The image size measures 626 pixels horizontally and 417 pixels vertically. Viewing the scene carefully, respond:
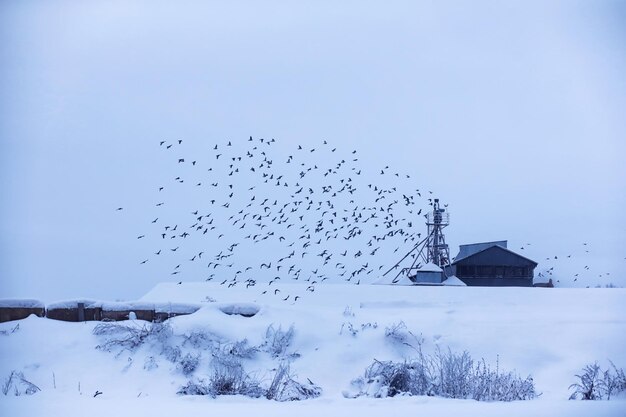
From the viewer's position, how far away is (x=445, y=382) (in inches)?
559

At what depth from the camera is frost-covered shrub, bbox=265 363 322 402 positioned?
48.6ft

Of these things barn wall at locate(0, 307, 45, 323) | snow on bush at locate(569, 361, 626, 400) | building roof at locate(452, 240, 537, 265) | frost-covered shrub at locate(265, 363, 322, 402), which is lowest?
frost-covered shrub at locate(265, 363, 322, 402)

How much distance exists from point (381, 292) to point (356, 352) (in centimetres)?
773

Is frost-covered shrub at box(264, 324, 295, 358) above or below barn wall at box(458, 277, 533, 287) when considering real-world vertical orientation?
below

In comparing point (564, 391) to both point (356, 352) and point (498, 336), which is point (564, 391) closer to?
point (498, 336)

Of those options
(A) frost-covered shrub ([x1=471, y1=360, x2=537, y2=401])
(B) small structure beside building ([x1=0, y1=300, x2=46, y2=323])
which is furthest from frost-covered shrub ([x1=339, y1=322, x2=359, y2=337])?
(B) small structure beside building ([x1=0, y1=300, x2=46, y2=323])

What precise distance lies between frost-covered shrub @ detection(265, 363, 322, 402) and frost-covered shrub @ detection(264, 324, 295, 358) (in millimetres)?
3378

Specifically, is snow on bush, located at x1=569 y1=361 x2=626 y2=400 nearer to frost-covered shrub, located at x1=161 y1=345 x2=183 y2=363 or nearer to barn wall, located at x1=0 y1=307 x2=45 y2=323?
frost-covered shrub, located at x1=161 y1=345 x2=183 y2=363

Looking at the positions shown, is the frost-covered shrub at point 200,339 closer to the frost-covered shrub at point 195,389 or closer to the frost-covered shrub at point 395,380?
the frost-covered shrub at point 195,389

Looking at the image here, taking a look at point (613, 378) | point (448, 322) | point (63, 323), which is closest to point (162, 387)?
point (63, 323)

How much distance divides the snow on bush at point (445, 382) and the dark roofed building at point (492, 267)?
2529 cm

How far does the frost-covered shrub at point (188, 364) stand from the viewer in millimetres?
18250

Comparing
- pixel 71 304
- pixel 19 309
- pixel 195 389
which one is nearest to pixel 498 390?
pixel 195 389

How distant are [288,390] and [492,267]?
95.4 feet
